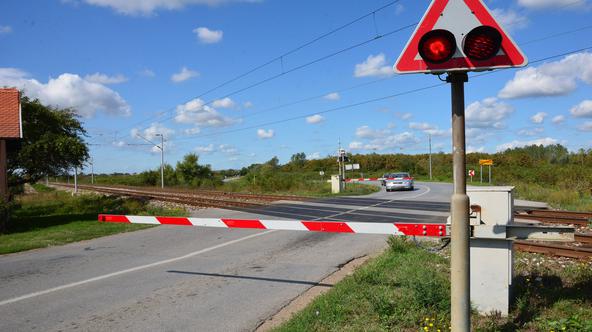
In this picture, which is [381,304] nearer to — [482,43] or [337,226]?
[337,226]

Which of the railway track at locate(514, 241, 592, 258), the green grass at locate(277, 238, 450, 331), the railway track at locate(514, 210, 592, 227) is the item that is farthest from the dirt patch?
the railway track at locate(514, 210, 592, 227)

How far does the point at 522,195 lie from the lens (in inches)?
1118

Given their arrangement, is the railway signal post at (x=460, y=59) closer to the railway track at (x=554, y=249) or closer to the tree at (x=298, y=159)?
the railway track at (x=554, y=249)

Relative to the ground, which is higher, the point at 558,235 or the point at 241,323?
the point at 558,235

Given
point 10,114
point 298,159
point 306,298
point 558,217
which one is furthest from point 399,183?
point 298,159

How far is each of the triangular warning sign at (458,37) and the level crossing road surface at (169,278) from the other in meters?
3.34

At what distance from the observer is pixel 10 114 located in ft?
54.7

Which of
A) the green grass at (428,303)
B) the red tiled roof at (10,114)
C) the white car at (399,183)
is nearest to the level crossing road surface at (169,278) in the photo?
the green grass at (428,303)

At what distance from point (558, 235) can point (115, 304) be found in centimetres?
507

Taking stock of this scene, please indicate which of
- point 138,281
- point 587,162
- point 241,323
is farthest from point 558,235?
point 587,162

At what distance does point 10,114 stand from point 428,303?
16531 mm

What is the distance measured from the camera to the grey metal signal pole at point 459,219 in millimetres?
3482

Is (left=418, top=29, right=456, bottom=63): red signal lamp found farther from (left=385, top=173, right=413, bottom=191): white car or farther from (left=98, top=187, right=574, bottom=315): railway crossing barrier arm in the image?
(left=385, top=173, right=413, bottom=191): white car

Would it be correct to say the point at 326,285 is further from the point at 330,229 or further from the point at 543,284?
the point at 543,284
